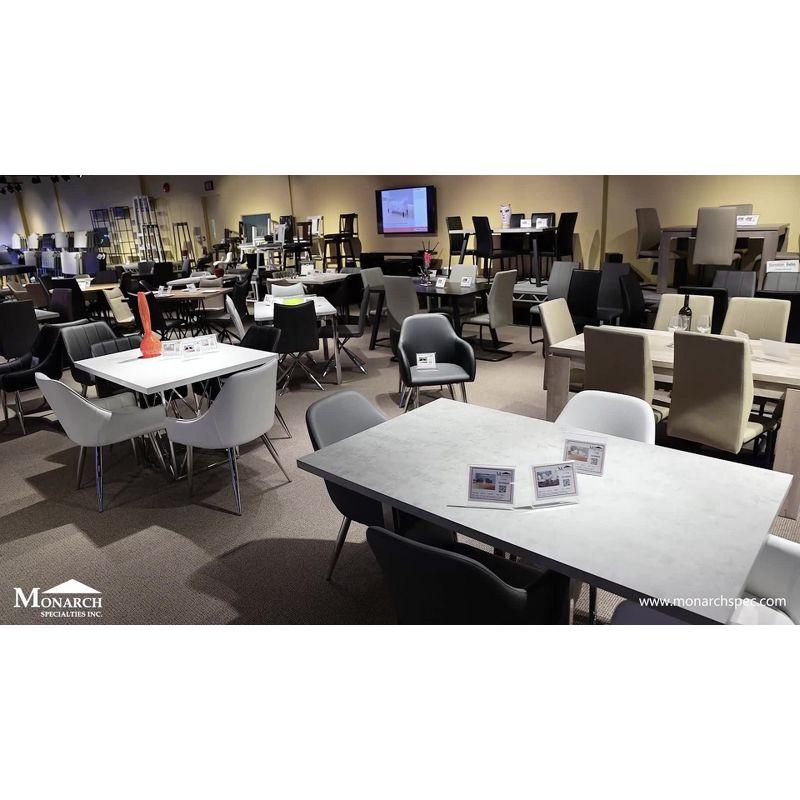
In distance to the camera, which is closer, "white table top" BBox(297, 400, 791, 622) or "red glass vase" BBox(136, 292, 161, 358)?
"white table top" BBox(297, 400, 791, 622)

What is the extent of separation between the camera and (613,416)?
2523 mm

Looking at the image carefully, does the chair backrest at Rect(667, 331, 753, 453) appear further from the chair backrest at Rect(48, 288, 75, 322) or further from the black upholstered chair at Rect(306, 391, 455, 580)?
the chair backrest at Rect(48, 288, 75, 322)

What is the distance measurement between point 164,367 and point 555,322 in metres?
2.69

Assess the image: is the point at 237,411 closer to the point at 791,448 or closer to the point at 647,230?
the point at 791,448

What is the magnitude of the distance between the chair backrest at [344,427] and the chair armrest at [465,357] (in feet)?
5.47

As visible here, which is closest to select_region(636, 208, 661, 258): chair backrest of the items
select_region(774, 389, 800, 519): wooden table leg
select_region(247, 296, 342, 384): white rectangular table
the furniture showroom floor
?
select_region(247, 296, 342, 384): white rectangular table

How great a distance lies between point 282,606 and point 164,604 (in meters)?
0.53

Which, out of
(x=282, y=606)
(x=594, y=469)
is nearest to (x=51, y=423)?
(x=282, y=606)

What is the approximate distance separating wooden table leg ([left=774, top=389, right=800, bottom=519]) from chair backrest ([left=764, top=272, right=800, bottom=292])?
344cm

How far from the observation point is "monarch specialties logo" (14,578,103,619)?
2537 millimetres

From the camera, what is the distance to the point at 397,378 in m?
5.78

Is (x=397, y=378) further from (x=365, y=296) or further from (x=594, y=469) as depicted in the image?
(x=594, y=469)

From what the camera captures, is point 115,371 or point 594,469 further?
point 115,371

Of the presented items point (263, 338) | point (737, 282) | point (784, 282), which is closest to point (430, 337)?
point (263, 338)
